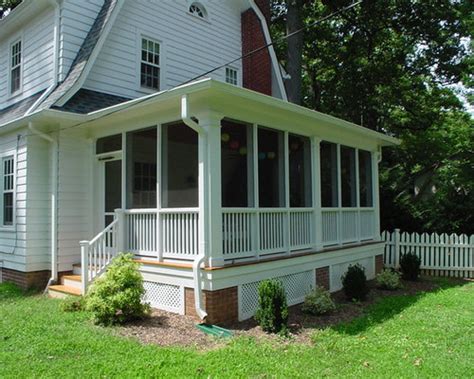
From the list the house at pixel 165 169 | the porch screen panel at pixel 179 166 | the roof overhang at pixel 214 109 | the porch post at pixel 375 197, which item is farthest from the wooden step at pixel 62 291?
the porch post at pixel 375 197

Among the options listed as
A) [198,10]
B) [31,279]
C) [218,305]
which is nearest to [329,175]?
[218,305]

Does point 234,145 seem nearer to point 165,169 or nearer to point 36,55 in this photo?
point 165,169

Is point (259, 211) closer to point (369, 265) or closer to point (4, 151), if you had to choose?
point (369, 265)

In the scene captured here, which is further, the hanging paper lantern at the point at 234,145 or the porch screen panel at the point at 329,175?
the porch screen panel at the point at 329,175

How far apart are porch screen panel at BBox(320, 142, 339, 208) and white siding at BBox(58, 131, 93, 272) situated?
5.01 m

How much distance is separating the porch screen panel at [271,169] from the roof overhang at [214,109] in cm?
31

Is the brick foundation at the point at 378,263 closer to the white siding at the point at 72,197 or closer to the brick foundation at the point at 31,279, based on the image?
the white siding at the point at 72,197

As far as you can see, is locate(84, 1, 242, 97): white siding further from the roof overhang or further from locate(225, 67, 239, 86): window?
the roof overhang

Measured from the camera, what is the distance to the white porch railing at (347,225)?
9219mm

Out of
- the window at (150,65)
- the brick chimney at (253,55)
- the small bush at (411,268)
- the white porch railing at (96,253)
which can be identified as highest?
the brick chimney at (253,55)

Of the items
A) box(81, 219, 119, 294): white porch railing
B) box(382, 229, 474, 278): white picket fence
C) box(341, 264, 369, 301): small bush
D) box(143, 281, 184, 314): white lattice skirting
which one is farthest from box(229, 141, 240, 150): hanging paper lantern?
box(382, 229, 474, 278): white picket fence

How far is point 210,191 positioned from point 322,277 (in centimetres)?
366

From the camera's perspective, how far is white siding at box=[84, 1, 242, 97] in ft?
32.8

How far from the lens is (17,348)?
5258mm
